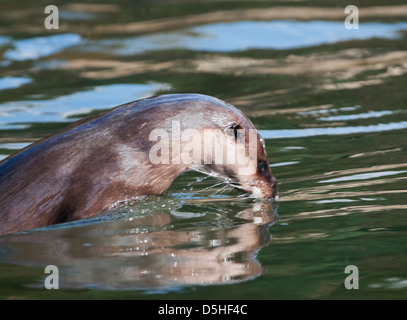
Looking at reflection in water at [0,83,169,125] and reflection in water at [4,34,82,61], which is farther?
reflection in water at [4,34,82,61]

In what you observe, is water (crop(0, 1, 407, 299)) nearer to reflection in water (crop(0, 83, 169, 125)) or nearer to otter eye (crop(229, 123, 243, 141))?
reflection in water (crop(0, 83, 169, 125))

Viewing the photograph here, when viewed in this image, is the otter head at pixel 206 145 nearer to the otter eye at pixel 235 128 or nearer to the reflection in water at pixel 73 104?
the otter eye at pixel 235 128

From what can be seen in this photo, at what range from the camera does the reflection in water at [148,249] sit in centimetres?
434

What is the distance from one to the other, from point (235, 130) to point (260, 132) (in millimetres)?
2068

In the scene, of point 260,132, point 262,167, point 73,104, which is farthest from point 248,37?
point 262,167

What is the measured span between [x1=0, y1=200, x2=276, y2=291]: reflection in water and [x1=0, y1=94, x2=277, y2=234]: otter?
0.12 metres

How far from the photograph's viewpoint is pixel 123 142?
5676 mm

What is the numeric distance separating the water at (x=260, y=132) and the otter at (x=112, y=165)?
0.39 feet

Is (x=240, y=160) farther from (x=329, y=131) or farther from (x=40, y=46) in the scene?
(x=40, y=46)

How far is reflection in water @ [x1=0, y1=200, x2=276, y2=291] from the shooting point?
14.2ft

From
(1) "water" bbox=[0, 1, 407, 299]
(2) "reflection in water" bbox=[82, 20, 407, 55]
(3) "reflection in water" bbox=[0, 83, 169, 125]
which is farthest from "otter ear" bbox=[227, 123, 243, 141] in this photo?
(2) "reflection in water" bbox=[82, 20, 407, 55]

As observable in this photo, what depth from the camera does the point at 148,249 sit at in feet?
15.9

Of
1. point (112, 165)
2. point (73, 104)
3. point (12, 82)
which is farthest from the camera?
point (12, 82)
